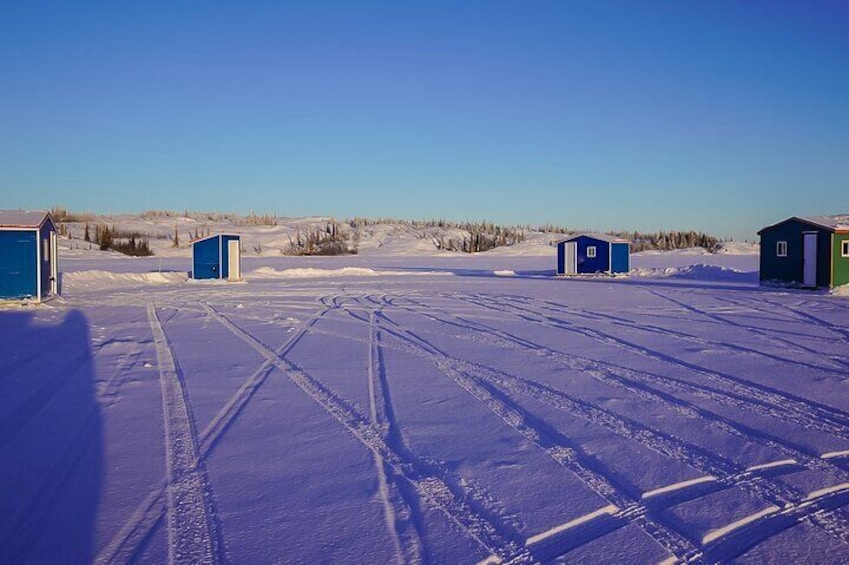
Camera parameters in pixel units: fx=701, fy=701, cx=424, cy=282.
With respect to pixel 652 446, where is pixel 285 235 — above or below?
above

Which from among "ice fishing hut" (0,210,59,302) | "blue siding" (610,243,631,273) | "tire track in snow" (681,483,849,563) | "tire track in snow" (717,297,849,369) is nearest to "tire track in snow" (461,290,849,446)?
"tire track in snow" (681,483,849,563)

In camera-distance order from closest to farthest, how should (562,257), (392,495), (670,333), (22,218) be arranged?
(392,495)
(670,333)
(22,218)
(562,257)

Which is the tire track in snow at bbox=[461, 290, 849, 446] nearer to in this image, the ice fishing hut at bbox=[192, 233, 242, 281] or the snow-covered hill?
the ice fishing hut at bbox=[192, 233, 242, 281]

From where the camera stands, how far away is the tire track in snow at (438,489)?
13.9 feet

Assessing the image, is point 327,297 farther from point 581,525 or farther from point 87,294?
point 581,525

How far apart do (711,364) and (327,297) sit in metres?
14.1

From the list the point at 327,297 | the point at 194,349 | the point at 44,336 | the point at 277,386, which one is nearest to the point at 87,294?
the point at 327,297

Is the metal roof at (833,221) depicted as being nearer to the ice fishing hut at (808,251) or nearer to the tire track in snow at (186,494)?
the ice fishing hut at (808,251)

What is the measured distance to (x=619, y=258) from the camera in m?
34.2

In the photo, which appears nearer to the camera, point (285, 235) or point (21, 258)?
point (21, 258)

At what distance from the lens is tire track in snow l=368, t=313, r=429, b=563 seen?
4184 mm

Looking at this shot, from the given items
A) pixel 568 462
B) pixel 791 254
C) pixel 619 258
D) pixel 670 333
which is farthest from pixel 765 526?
pixel 619 258

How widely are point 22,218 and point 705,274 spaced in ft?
90.4

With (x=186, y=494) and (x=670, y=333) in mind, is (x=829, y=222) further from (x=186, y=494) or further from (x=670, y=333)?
(x=186, y=494)
